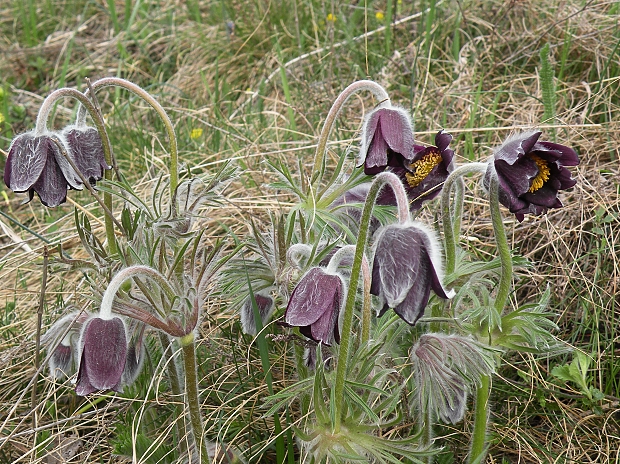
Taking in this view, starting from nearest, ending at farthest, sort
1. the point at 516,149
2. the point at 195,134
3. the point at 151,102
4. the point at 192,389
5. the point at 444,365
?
the point at 516,149 < the point at 444,365 < the point at 192,389 < the point at 151,102 < the point at 195,134

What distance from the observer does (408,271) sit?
123 centimetres

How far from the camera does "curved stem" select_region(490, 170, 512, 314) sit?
1381 mm

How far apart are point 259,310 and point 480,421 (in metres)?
0.55

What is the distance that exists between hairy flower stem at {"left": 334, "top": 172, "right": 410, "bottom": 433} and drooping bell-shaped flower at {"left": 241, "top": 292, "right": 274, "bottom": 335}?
386mm

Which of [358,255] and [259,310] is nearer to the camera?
[358,255]

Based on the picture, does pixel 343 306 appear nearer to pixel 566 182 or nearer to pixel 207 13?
pixel 566 182

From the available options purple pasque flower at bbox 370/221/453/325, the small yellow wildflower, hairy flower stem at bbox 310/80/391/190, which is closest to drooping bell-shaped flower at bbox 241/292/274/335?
hairy flower stem at bbox 310/80/391/190

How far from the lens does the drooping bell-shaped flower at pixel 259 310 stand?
67.8 inches

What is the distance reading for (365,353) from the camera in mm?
1434

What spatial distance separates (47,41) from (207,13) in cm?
92

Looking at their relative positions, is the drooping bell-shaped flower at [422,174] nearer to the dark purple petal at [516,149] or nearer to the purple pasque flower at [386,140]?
the purple pasque flower at [386,140]

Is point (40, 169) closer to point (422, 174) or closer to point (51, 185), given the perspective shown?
point (51, 185)

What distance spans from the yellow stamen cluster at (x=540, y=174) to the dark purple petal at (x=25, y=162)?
3.33ft

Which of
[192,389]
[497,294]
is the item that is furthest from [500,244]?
[192,389]
